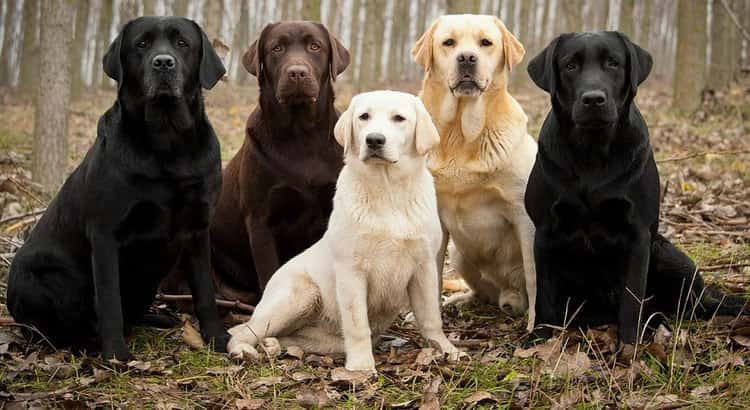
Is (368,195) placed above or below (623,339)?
above

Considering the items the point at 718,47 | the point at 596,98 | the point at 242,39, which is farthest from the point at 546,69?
the point at 242,39

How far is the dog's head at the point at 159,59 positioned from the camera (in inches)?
140

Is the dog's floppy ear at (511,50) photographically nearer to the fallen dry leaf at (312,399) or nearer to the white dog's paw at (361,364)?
the white dog's paw at (361,364)

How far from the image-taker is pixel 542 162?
3695 millimetres

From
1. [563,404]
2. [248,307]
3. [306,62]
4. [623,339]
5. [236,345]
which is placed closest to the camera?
[563,404]

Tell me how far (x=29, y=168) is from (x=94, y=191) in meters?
5.30

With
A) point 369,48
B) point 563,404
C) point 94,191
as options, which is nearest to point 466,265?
point 563,404

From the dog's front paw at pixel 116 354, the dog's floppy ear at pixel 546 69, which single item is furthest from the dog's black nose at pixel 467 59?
the dog's front paw at pixel 116 354

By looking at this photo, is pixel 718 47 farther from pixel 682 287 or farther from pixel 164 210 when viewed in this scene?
pixel 164 210

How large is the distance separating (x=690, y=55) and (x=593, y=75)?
9201 millimetres

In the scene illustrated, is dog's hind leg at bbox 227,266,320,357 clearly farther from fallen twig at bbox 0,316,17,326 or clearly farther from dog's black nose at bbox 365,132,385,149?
fallen twig at bbox 0,316,17,326

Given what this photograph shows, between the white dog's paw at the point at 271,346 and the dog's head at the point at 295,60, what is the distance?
1.32 metres

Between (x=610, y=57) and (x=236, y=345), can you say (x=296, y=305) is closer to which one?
(x=236, y=345)

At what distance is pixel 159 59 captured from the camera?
3539 millimetres
